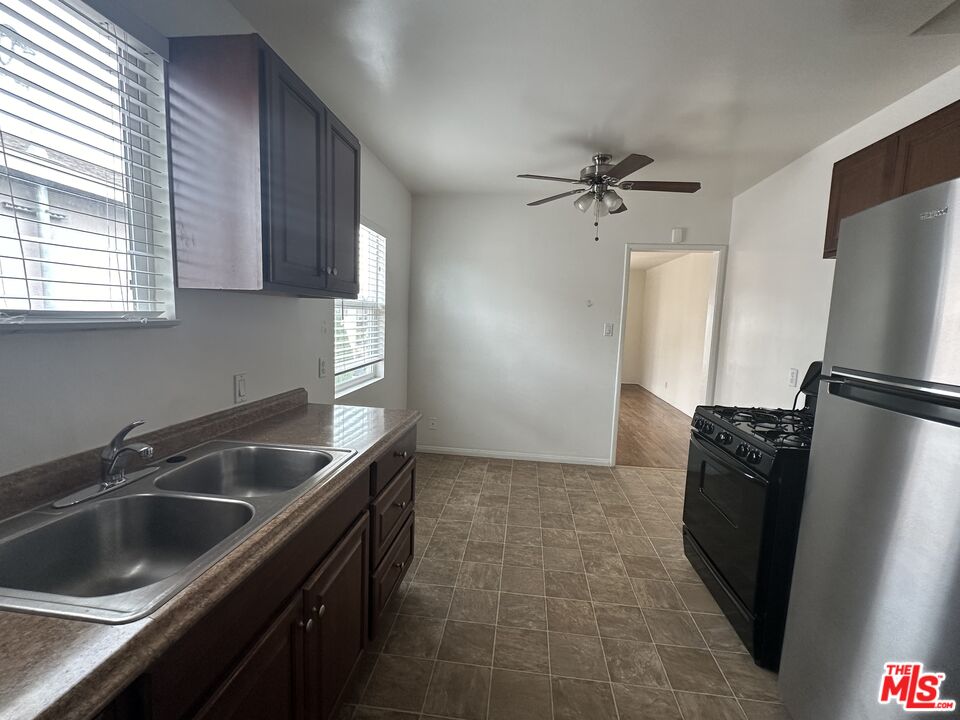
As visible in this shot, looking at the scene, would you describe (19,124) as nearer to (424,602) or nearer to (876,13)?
(424,602)

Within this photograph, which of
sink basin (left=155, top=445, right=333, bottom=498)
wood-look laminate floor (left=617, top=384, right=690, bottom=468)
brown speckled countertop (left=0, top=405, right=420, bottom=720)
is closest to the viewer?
brown speckled countertop (left=0, top=405, right=420, bottom=720)

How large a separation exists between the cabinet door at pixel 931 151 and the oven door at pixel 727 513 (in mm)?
1354

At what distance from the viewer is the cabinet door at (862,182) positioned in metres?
1.83

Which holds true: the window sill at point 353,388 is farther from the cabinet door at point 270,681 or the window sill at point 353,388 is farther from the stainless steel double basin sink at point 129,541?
the cabinet door at point 270,681

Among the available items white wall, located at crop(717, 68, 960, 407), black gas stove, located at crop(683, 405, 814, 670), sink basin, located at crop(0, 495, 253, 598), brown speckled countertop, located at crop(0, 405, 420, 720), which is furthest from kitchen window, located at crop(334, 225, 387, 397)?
white wall, located at crop(717, 68, 960, 407)

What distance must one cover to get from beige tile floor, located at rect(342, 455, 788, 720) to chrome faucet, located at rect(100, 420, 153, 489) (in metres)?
1.14

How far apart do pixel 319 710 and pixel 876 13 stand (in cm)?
301

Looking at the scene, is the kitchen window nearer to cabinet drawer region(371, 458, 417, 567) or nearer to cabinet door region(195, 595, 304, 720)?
cabinet drawer region(371, 458, 417, 567)

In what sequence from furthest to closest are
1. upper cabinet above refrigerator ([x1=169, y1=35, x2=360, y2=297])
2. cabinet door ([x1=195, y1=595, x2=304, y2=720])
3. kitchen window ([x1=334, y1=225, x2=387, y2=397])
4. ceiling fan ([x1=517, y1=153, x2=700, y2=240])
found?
1. kitchen window ([x1=334, y1=225, x2=387, y2=397])
2. ceiling fan ([x1=517, y1=153, x2=700, y2=240])
3. upper cabinet above refrigerator ([x1=169, y1=35, x2=360, y2=297])
4. cabinet door ([x1=195, y1=595, x2=304, y2=720])

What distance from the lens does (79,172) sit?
3.56 feet

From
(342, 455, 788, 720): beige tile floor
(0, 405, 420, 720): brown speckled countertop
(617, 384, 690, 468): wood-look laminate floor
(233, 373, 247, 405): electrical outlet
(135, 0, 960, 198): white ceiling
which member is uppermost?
(135, 0, 960, 198): white ceiling

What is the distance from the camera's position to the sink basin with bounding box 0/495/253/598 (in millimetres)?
900

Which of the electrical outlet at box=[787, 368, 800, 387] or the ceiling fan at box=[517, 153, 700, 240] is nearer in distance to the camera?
the ceiling fan at box=[517, 153, 700, 240]

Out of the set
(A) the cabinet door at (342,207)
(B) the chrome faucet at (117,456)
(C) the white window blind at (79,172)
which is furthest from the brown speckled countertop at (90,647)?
(A) the cabinet door at (342,207)
